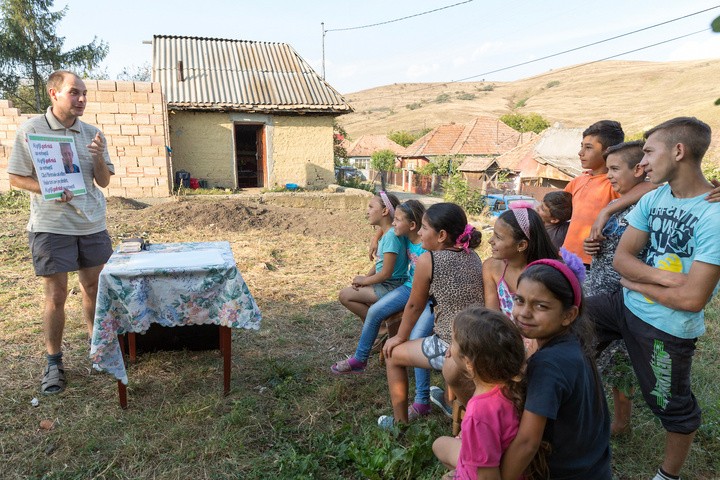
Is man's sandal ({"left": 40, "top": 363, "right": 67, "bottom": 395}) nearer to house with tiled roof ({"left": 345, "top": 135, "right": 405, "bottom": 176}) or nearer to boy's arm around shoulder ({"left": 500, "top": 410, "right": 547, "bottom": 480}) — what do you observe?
boy's arm around shoulder ({"left": 500, "top": 410, "right": 547, "bottom": 480})

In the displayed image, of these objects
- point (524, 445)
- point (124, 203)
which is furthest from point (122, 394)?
point (124, 203)

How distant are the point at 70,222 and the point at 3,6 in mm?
29126

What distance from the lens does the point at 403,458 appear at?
7.67 ft

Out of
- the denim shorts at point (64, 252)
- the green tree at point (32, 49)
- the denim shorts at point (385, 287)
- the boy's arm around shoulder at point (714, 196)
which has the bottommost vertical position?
the denim shorts at point (385, 287)

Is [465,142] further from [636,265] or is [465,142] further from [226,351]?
[636,265]

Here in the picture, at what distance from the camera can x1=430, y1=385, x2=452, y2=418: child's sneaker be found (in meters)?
3.03

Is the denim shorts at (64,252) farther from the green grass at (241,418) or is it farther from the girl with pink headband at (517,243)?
the girl with pink headband at (517,243)

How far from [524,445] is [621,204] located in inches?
66.8

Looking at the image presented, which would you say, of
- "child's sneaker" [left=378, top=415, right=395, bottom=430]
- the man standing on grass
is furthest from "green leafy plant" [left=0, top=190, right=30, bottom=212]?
"child's sneaker" [left=378, top=415, right=395, bottom=430]

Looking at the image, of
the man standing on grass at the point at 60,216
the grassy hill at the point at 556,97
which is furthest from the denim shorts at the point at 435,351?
the grassy hill at the point at 556,97

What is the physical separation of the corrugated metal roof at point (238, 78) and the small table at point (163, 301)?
10723 mm

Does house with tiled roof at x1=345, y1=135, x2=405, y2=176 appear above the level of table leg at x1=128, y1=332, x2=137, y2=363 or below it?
above

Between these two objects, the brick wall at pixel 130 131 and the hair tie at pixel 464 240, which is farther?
the brick wall at pixel 130 131

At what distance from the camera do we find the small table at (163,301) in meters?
2.81
